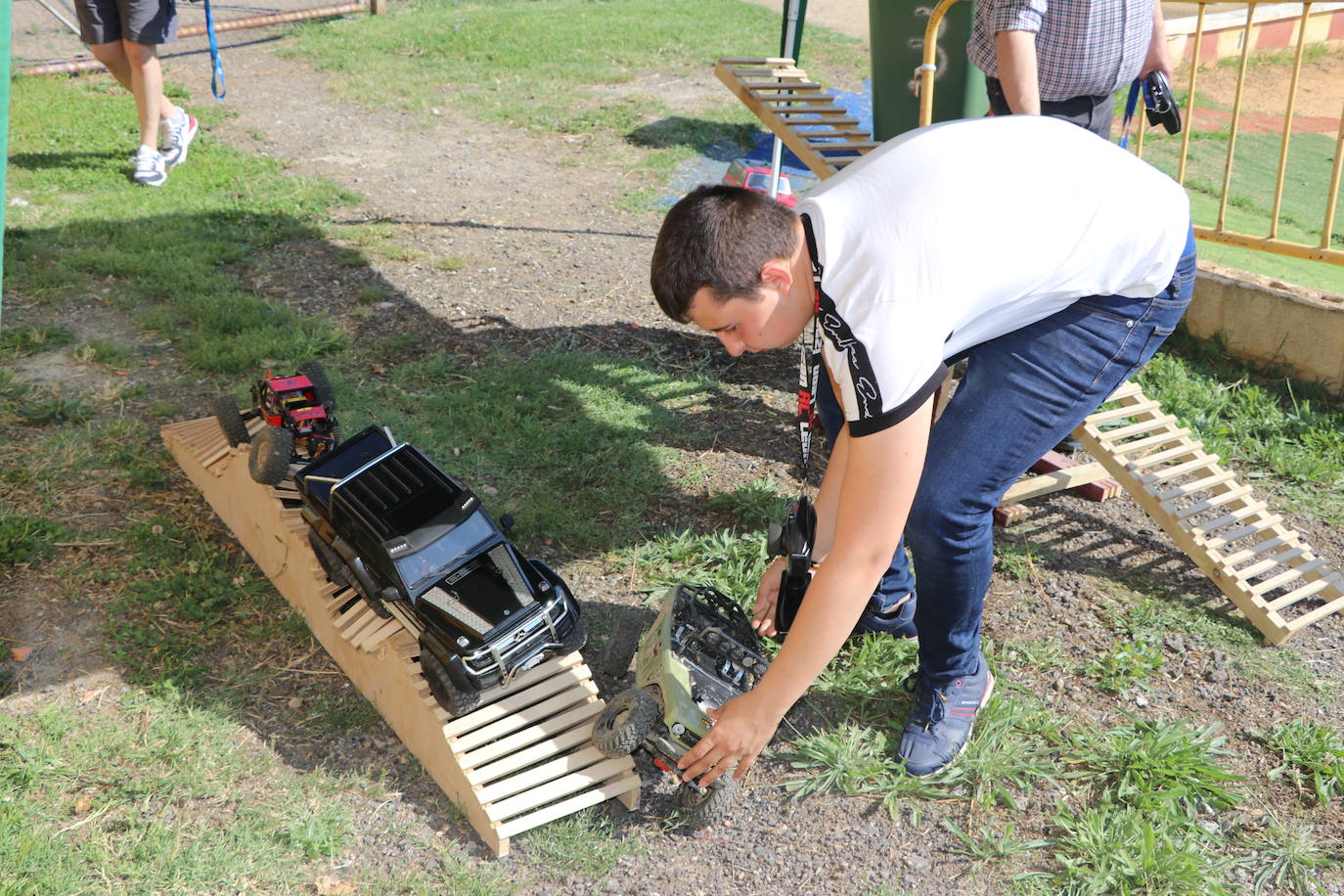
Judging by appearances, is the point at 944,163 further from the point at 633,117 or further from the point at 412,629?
the point at 633,117

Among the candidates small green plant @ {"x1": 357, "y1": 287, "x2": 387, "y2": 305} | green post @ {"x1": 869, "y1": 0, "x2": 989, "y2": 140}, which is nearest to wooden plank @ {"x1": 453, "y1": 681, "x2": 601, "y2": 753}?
small green plant @ {"x1": 357, "y1": 287, "x2": 387, "y2": 305}

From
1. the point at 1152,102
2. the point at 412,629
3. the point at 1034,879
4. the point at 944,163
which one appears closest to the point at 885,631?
the point at 1034,879

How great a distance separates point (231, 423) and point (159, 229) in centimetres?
321

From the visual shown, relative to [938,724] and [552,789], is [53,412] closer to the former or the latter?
[552,789]

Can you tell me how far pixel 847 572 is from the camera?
2.21 meters

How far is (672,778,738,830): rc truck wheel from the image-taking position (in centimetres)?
292

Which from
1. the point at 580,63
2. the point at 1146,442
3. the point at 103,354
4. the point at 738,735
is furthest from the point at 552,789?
the point at 580,63

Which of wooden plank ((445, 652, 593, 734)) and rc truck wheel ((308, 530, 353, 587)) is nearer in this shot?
wooden plank ((445, 652, 593, 734))

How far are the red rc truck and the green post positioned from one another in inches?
168

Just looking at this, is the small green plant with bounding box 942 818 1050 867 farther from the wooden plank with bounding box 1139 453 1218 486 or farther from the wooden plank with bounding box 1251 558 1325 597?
the wooden plank with bounding box 1139 453 1218 486

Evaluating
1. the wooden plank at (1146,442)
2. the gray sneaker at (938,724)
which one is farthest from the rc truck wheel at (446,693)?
the wooden plank at (1146,442)

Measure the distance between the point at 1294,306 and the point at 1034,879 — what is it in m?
3.85

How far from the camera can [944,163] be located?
2.27m

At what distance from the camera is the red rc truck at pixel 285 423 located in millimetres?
3641
